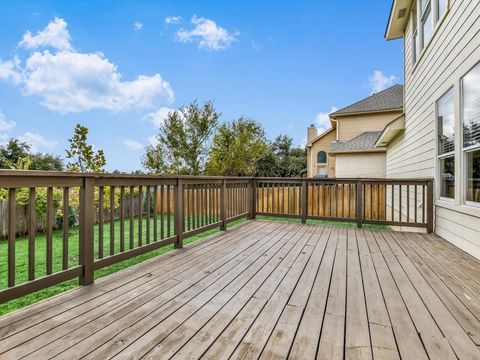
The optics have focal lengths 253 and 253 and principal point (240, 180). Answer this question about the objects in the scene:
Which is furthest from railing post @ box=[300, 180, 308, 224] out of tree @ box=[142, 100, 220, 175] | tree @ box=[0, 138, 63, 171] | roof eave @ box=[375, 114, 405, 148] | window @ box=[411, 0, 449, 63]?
tree @ box=[0, 138, 63, 171]

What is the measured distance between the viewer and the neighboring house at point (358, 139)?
962 cm


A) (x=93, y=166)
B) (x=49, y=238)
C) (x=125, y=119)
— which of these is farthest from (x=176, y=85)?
(x=49, y=238)

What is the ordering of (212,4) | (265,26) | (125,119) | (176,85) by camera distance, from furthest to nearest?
(125,119) → (176,85) → (265,26) → (212,4)

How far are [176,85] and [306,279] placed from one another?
48.3 ft

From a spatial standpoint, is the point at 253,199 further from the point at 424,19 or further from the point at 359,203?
the point at 424,19

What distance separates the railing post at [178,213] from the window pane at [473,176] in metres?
3.47

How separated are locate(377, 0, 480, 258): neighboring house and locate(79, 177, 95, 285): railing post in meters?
3.85

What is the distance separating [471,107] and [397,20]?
→ 3.97 metres

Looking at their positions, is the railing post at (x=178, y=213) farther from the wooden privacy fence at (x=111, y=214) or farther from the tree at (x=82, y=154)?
the tree at (x=82, y=154)

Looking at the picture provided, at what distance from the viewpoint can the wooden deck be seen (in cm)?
133

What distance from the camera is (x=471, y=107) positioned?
286 centimetres

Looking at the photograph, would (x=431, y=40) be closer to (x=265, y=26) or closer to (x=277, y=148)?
(x=265, y=26)

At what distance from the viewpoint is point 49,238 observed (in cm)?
186

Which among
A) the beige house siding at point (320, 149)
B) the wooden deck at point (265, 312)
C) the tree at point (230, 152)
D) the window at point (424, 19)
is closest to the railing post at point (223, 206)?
the wooden deck at point (265, 312)
